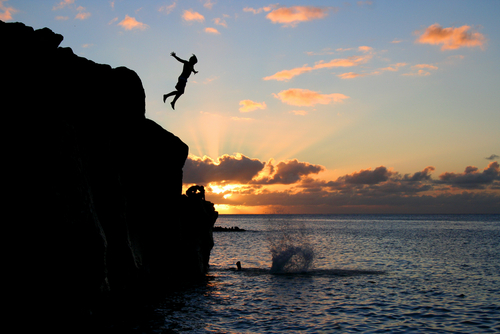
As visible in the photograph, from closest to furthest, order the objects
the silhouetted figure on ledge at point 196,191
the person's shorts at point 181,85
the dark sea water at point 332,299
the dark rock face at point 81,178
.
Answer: the dark rock face at point 81,178 → the dark sea water at point 332,299 → the person's shorts at point 181,85 → the silhouetted figure on ledge at point 196,191

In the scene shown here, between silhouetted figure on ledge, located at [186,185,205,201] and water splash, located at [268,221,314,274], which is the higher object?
silhouetted figure on ledge, located at [186,185,205,201]

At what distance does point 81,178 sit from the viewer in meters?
12.2

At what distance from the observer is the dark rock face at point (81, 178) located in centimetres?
1089

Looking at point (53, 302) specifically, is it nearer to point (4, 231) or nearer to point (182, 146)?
point (4, 231)

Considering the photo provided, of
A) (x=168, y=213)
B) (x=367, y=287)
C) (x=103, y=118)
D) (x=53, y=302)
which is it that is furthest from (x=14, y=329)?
(x=367, y=287)

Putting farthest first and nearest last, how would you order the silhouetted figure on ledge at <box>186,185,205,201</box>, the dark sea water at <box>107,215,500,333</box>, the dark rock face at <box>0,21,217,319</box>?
the silhouetted figure on ledge at <box>186,185,205,201</box>, the dark sea water at <box>107,215,500,333</box>, the dark rock face at <box>0,21,217,319</box>

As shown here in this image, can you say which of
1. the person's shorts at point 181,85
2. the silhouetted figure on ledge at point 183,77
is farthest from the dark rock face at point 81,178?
the person's shorts at point 181,85

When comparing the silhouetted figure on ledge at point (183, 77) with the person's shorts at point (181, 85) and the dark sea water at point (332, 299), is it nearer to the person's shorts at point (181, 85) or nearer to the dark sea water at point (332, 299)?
the person's shorts at point (181, 85)

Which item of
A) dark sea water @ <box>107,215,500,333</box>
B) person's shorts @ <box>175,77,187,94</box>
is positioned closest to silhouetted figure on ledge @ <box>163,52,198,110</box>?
person's shorts @ <box>175,77,187,94</box>

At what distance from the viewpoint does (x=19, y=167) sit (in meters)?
10.9

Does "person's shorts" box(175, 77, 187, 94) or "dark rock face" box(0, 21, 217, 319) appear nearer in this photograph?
"dark rock face" box(0, 21, 217, 319)

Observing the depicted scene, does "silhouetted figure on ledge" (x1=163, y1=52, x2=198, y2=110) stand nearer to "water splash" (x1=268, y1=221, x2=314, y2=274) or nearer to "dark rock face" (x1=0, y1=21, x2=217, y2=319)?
"dark rock face" (x1=0, y1=21, x2=217, y2=319)

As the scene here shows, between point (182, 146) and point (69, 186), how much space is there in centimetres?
1437

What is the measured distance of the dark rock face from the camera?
1089cm
